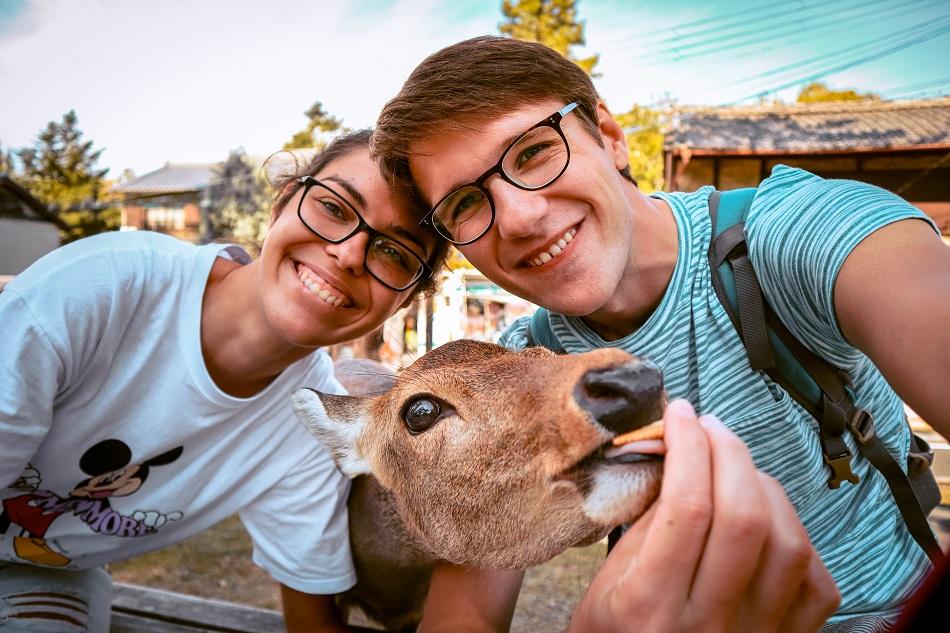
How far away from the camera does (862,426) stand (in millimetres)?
1779

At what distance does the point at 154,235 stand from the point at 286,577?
5.73 feet

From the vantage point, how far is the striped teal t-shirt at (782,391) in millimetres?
1638

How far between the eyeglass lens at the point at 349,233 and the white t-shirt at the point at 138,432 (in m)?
0.65

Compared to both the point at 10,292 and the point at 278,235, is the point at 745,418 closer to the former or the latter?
the point at 278,235

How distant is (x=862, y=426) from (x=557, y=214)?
1.18 m

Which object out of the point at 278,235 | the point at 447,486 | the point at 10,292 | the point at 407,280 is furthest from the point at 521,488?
the point at 10,292

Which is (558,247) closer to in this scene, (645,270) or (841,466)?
(645,270)

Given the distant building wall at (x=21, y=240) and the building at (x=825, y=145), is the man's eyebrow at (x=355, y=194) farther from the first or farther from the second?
the distant building wall at (x=21, y=240)

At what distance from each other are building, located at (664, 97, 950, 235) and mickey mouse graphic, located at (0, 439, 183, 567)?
4988 millimetres

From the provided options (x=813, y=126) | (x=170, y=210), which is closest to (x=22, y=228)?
(x=813, y=126)

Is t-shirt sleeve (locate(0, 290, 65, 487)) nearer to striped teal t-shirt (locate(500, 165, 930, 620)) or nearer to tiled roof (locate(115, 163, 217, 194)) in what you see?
striped teal t-shirt (locate(500, 165, 930, 620))

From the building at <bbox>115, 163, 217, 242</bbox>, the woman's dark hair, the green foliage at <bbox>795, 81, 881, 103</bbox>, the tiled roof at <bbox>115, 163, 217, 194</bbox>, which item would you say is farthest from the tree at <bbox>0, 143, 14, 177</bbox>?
the tiled roof at <bbox>115, 163, 217, 194</bbox>

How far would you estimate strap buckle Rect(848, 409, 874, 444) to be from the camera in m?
1.75

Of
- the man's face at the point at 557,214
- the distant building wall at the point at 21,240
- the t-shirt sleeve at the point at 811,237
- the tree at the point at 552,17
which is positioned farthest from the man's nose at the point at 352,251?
the tree at the point at 552,17
